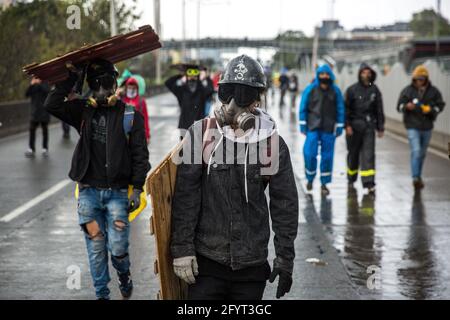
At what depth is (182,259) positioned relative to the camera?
4.54 meters

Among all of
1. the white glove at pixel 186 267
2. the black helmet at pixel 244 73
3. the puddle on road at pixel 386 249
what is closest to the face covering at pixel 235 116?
the black helmet at pixel 244 73

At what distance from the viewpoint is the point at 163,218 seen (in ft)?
14.9

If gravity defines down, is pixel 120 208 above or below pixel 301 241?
above

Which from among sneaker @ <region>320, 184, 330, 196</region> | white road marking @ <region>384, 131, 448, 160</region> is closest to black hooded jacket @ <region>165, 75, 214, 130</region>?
sneaker @ <region>320, 184, 330, 196</region>

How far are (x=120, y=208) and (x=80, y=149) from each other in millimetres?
518

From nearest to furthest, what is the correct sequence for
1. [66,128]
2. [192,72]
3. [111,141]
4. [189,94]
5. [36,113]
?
[111,141] < [192,72] < [189,94] < [36,113] < [66,128]

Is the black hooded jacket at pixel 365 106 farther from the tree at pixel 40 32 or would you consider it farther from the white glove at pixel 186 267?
the tree at pixel 40 32

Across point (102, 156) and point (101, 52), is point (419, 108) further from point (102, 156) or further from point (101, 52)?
point (101, 52)

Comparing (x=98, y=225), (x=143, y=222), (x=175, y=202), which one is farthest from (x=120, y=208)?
(x=143, y=222)

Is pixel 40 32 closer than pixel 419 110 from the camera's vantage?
No

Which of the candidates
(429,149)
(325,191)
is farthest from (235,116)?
(429,149)

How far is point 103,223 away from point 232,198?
94.3 inches

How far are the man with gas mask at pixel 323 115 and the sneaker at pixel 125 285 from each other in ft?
19.7
